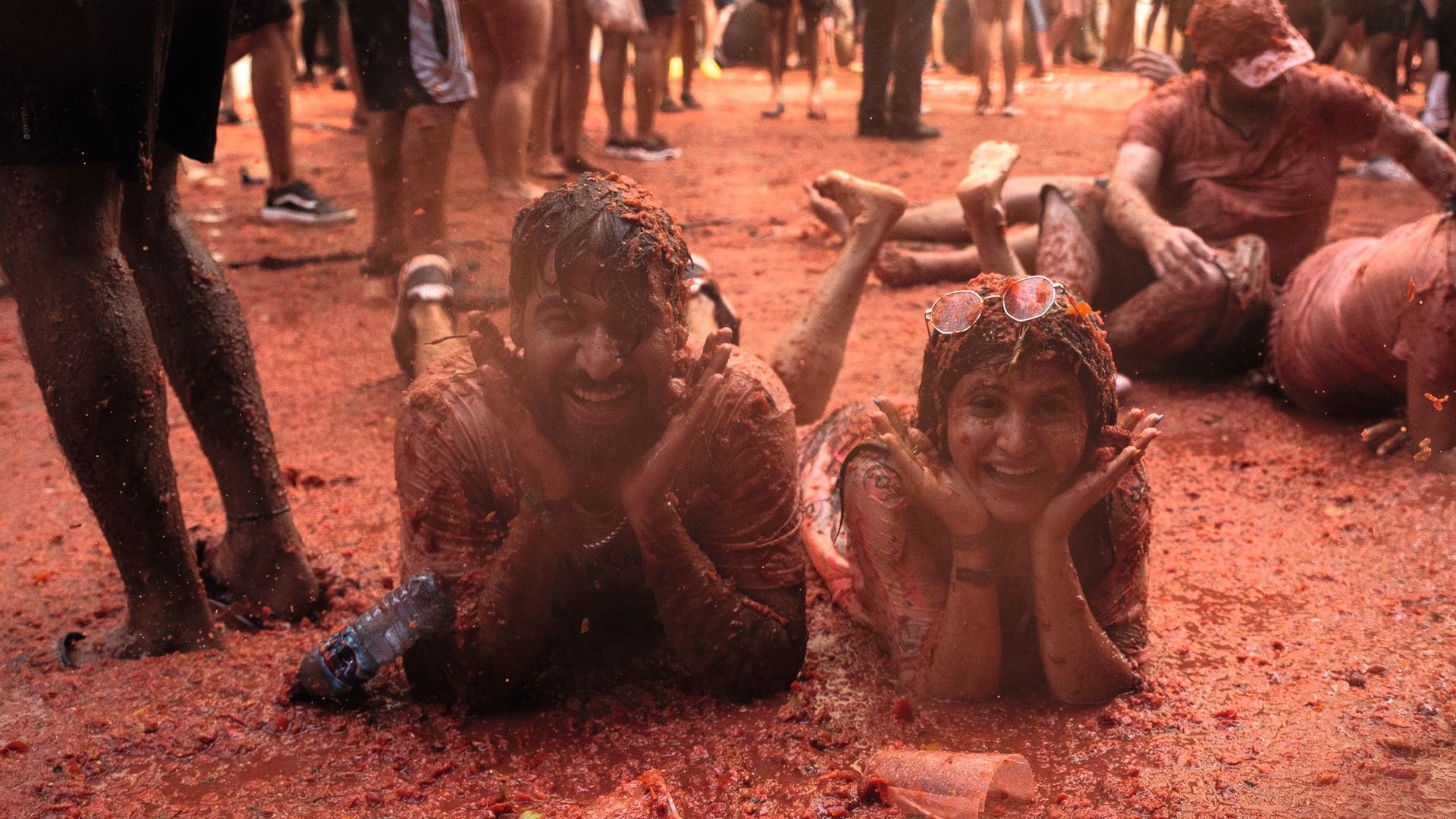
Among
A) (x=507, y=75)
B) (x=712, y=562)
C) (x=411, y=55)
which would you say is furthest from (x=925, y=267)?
(x=712, y=562)

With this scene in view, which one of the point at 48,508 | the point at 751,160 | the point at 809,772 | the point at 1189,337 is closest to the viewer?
the point at 809,772

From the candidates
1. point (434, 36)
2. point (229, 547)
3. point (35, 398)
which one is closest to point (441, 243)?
point (434, 36)

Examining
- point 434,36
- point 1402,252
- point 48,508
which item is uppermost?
point 434,36

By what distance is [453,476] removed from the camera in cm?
250

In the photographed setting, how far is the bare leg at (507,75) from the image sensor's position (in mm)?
5781

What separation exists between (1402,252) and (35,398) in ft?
16.0

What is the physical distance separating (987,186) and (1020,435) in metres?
1.68

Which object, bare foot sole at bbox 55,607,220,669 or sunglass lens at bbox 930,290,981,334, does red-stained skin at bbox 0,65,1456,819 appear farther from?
sunglass lens at bbox 930,290,981,334

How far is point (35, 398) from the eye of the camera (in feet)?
15.5

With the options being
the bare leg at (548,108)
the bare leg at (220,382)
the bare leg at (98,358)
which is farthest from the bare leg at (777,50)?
the bare leg at (98,358)

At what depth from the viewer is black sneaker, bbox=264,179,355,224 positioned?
7.27 meters

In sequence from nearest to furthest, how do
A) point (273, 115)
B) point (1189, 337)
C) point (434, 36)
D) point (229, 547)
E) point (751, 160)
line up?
point (229, 547)
point (1189, 337)
point (434, 36)
point (273, 115)
point (751, 160)

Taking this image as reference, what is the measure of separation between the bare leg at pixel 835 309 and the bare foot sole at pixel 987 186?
207mm

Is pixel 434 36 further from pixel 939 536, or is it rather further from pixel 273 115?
pixel 939 536
